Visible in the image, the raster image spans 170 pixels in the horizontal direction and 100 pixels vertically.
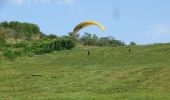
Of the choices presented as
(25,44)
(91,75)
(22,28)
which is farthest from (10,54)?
(22,28)

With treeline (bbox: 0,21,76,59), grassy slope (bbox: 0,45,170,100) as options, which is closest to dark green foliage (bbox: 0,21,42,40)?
treeline (bbox: 0,21,76,59)

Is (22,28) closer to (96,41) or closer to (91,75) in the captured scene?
(96,41)

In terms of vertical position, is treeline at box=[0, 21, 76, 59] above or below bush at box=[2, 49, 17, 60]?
above

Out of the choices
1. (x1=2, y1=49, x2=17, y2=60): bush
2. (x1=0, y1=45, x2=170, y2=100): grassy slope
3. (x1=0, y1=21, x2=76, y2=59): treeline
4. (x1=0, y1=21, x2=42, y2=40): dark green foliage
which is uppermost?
(x1=0, y1=21, x2=42, y2=40): dark green foliage

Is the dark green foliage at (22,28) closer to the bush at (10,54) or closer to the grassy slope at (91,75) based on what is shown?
the bush at (10,54)

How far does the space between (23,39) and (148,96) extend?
3639 cm

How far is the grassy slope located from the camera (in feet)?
85.0

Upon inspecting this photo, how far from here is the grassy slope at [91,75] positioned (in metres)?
25.9

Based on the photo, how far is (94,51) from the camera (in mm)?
44719

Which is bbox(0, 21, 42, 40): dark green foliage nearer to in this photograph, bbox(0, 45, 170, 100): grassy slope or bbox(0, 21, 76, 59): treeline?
bbox(0, 21, 76, 59): treeline

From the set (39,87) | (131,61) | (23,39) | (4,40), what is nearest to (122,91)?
(39,87)

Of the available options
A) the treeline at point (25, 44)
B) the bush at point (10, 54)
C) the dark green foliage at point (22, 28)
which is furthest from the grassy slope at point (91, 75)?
the dark green foliage at point (22, 28)

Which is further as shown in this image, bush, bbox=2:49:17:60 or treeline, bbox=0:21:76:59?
treeline, bbox=0:21:76:59

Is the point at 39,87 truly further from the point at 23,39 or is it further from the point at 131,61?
the point at 23,39
